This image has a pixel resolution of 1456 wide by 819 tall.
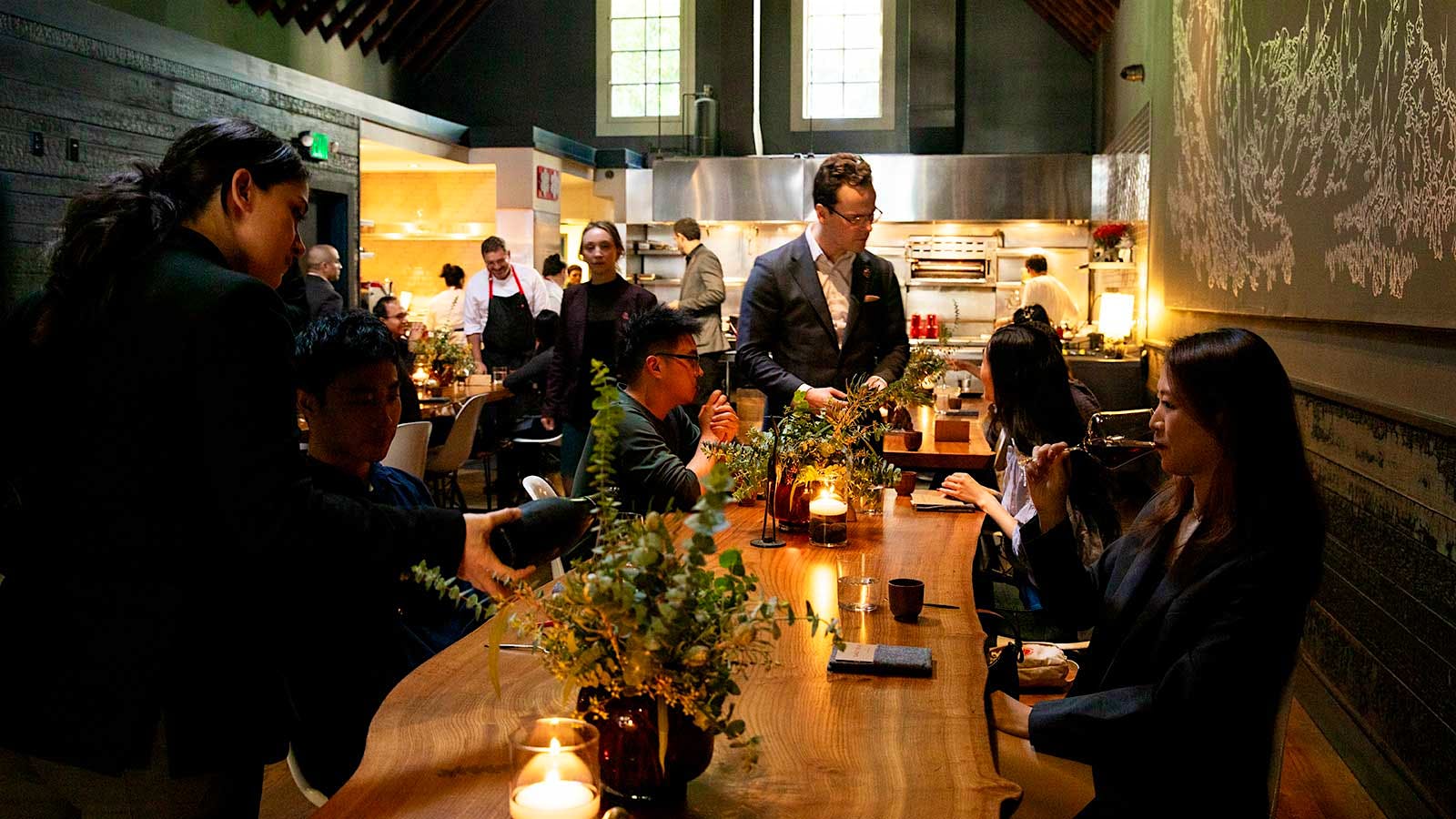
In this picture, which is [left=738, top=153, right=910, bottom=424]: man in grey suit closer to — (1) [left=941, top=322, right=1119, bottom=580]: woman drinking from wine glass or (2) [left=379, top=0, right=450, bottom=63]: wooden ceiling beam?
(1) [left=941, top=322, right=1119, bottom=580]: woman drinking from wine glass

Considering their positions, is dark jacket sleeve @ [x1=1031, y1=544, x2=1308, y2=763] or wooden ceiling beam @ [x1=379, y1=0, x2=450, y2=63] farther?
wooden ceiling beam @ [x1=379, y1=0, x2=450, y2=63]

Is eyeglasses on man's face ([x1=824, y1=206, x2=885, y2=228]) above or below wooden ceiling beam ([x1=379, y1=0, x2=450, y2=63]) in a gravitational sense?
below

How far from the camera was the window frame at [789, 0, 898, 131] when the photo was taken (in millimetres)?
15719

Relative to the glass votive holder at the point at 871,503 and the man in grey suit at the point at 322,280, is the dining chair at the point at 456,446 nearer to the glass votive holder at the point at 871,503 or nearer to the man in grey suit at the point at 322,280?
the man in grey suit at the point at 322,280

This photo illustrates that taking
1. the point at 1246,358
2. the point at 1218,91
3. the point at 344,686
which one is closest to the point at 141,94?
the point at 1218,91

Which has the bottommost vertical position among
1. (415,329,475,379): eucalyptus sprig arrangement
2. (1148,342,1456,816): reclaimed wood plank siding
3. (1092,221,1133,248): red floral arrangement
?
(1148,342,1456,816): reclaimed wood plank siding

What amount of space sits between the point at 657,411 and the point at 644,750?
2192mm

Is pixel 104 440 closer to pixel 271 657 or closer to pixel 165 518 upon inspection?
pixel 165 518

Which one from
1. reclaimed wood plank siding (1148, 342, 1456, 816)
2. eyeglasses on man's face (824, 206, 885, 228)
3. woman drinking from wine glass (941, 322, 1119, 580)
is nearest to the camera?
reclaimed wood plank siding (1148, 342, 1456, 816)

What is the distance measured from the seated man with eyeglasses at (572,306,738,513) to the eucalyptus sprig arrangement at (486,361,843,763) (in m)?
1.86

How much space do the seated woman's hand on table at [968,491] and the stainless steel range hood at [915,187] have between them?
10650 millimetres

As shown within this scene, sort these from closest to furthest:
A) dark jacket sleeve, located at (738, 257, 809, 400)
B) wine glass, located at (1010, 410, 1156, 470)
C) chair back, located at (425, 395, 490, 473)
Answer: wine glass, located at (1010, 410, 1156, 470) < dark jacket sleeve, located at (738, 257, 809, 400) < chair back, located at (425, 395, 490, 473)

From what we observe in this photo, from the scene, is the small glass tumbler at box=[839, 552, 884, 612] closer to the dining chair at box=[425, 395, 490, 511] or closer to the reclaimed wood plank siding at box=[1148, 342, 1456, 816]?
the reclaimed wood plank siding at box=[1148, 342, 1456, 816]

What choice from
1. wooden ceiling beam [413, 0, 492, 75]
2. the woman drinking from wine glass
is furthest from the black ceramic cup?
wooden ceiling beam [413, 0, 492, 75]
